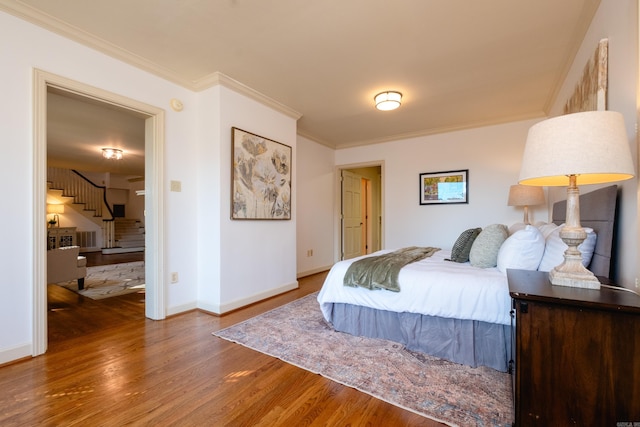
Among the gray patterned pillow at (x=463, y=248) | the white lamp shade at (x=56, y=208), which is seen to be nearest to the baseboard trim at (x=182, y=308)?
the gray patterned pillow at (x=463, y=248)

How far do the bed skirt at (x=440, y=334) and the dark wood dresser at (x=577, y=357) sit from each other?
749mm

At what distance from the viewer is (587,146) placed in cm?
112

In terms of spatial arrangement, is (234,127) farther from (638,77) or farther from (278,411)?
(638,77)

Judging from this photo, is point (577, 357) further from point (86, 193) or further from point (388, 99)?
point (86, 193)

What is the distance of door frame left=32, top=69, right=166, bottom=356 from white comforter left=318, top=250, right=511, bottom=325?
72.0 inches

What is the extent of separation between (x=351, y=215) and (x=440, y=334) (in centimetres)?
412

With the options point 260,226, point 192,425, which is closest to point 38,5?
point 260,226

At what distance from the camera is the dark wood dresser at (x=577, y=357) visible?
3.37 ft

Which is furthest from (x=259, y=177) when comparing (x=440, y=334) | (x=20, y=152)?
(x=440, y=334)

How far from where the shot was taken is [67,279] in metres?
3.64

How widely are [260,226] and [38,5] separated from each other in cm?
251

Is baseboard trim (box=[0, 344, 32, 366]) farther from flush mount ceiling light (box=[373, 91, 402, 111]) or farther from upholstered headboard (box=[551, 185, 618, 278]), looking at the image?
flush mount ceiling light (box=[373, 91, 402, 111])

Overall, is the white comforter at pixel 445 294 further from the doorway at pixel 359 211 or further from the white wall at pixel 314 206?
the doorway at pixel 359 211

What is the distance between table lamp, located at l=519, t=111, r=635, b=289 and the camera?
111 cm
